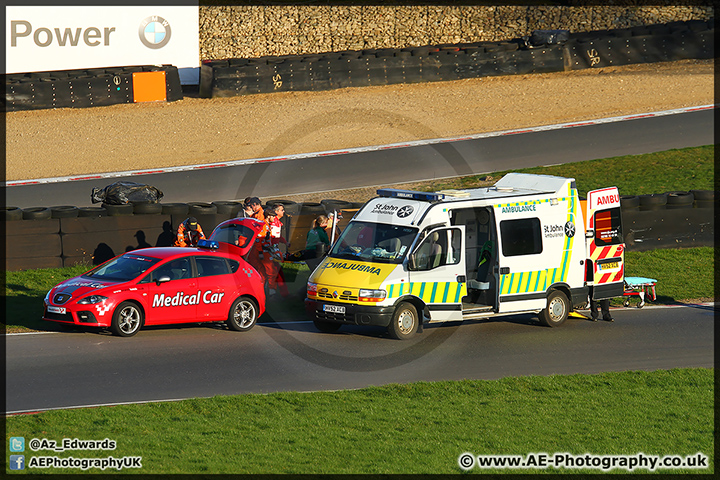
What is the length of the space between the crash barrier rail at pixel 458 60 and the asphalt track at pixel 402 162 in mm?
5840

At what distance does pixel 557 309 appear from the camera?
53.0ft

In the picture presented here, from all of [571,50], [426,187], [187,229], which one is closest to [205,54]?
[571,50]

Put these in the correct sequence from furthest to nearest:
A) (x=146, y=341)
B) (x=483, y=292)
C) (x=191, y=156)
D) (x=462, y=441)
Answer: (x=191, y=156)
(x=483, y=292)
(x=146, y=341)
(x=462, y=441)

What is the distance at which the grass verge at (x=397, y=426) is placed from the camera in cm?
888

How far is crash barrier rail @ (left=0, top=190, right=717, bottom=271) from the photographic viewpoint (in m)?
17.5

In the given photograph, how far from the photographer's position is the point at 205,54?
3900 centimetres

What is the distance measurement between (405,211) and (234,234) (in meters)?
3.84

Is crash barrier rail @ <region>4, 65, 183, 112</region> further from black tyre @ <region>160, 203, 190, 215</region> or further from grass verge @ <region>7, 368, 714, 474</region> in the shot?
grass verge @ <region>7, 368, 714, 474</region>

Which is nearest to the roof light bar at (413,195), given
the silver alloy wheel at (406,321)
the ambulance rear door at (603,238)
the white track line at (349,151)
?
the silver alloy wheel at (406,321)

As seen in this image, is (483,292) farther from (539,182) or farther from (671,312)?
(671,312)

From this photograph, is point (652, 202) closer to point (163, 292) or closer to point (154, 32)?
point (163, 292)

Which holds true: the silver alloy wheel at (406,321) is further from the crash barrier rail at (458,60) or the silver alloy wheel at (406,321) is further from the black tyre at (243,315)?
the crash barrier rail at (458,60)

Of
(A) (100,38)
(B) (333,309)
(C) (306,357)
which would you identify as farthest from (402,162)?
(A) (100,38)

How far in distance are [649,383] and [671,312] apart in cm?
529
